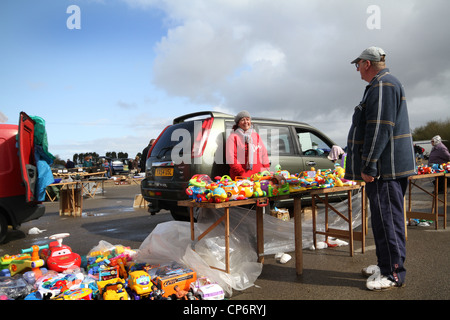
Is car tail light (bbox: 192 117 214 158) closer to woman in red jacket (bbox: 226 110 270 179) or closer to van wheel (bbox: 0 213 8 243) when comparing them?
woman in red jacket (bbox: 226 110 270 179)

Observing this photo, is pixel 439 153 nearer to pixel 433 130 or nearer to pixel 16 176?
pixel 16 176

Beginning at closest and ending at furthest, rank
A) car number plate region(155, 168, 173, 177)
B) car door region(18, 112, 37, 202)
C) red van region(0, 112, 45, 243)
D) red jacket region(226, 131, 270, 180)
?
red jacket region(226, 131, 270, 180) < car number plate region(155, 168, 173, 177) < car door region(18, 112, 37, 202) < red van region(0, 112, 45, 243)

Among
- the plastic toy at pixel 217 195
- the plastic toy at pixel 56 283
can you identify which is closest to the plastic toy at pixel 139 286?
the plastic toy at pixel 56 283

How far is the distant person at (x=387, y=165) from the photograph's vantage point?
3.11m

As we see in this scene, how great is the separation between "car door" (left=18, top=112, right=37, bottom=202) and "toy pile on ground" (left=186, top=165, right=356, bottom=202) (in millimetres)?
3576

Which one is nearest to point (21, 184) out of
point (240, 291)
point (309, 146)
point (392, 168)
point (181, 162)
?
point (181, 162)

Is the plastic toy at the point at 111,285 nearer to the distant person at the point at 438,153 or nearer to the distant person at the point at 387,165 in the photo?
A: the distant person at the point at 387,165

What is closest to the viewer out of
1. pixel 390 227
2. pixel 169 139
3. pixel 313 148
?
pixel 390 227

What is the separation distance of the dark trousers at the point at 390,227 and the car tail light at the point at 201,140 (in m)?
2.30

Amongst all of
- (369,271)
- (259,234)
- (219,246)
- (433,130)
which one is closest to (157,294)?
(219,246)

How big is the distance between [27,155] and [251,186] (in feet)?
14.6

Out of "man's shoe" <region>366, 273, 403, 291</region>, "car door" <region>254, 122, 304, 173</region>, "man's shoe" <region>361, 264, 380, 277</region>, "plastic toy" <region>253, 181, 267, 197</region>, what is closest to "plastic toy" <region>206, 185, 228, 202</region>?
"plastic toy" <region>253, 181, 267, 197</region>

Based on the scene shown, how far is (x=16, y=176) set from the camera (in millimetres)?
5777

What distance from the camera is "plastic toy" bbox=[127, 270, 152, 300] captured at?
2.94 m
